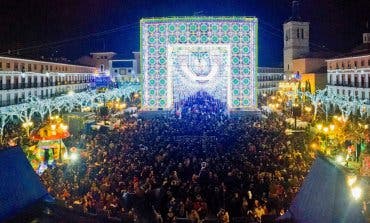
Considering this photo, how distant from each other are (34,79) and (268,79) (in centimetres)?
4387

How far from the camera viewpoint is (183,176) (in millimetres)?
13945

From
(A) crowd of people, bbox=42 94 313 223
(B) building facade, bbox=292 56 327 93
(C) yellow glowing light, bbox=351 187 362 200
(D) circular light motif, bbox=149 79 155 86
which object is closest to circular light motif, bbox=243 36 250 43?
(D) circular light motif, bbox=149 79 155 86

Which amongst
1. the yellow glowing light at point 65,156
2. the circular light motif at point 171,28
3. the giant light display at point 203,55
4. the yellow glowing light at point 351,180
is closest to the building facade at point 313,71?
the giant light display at point 203,55

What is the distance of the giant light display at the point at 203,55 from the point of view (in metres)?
35.4

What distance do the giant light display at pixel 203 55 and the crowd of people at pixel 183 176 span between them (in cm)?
1393

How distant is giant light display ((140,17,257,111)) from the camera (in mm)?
35406

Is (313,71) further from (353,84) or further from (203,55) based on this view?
(203,55)

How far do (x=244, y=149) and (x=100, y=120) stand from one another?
1544 centimetres

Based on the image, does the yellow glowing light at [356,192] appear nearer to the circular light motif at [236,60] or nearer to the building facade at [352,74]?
the building facade at [352,74]

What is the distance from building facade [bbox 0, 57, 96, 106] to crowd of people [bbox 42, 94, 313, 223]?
51.0 ft

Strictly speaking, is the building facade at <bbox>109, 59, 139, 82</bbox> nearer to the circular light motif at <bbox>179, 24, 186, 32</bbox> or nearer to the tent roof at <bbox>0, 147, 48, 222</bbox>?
the circular light motif at <bbox>179, 24, 186, 32</bbox>

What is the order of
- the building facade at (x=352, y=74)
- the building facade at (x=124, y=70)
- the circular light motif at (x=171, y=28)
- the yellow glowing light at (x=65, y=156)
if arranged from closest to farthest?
Result: the yellow glowing light at (x=65, y=156), the circular light motif at (x=171, y=28), the building facade at (x=352, y=74), the building facade at (x=124, y=70)

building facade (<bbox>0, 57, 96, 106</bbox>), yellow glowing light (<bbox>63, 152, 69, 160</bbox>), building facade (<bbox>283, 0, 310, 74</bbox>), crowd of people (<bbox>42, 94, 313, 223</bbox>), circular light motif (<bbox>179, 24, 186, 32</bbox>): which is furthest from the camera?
building facade (<bbox>283, 0, 310, 74</bbox>)

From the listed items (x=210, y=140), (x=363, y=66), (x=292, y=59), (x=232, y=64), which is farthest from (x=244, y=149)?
(x=292, y=59)
